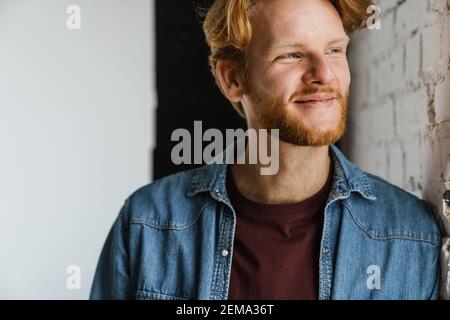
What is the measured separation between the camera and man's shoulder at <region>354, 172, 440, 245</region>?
115cm

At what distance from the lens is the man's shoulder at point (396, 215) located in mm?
1150

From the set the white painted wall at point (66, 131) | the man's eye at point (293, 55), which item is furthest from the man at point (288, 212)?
the white painted wall at point (66, 131)

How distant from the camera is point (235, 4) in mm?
1280

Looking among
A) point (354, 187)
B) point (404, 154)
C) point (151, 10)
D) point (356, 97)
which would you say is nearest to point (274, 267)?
point (354, 187)

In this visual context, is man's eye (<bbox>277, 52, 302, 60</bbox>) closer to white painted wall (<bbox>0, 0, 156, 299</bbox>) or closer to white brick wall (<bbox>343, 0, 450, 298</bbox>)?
white brick wall (<bbox>343, 0, 450, 298</bbox>)

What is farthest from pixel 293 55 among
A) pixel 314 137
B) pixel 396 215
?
pixel 396 215

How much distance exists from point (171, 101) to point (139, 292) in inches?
24.2

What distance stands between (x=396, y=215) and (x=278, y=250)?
0.26 m

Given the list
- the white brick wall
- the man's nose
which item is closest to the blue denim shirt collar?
the white brick wall

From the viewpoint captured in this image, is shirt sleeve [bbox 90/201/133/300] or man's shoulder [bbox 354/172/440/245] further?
shirt sleeve [bbox 90/201/133/300]

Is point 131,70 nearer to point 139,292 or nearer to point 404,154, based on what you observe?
point 139,292

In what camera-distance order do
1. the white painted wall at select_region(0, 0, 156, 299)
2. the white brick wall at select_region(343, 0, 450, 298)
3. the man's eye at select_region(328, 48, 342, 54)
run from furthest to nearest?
the white painted wall at select_region(0, 0, 156, 299) < the man's eye at select_region(328, 48, 342, 54) < the white brick wall at select_region(343, 0, 450, 298)

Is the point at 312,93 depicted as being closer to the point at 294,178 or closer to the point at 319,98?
the point at 319,98

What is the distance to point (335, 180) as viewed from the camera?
49.5 inches
